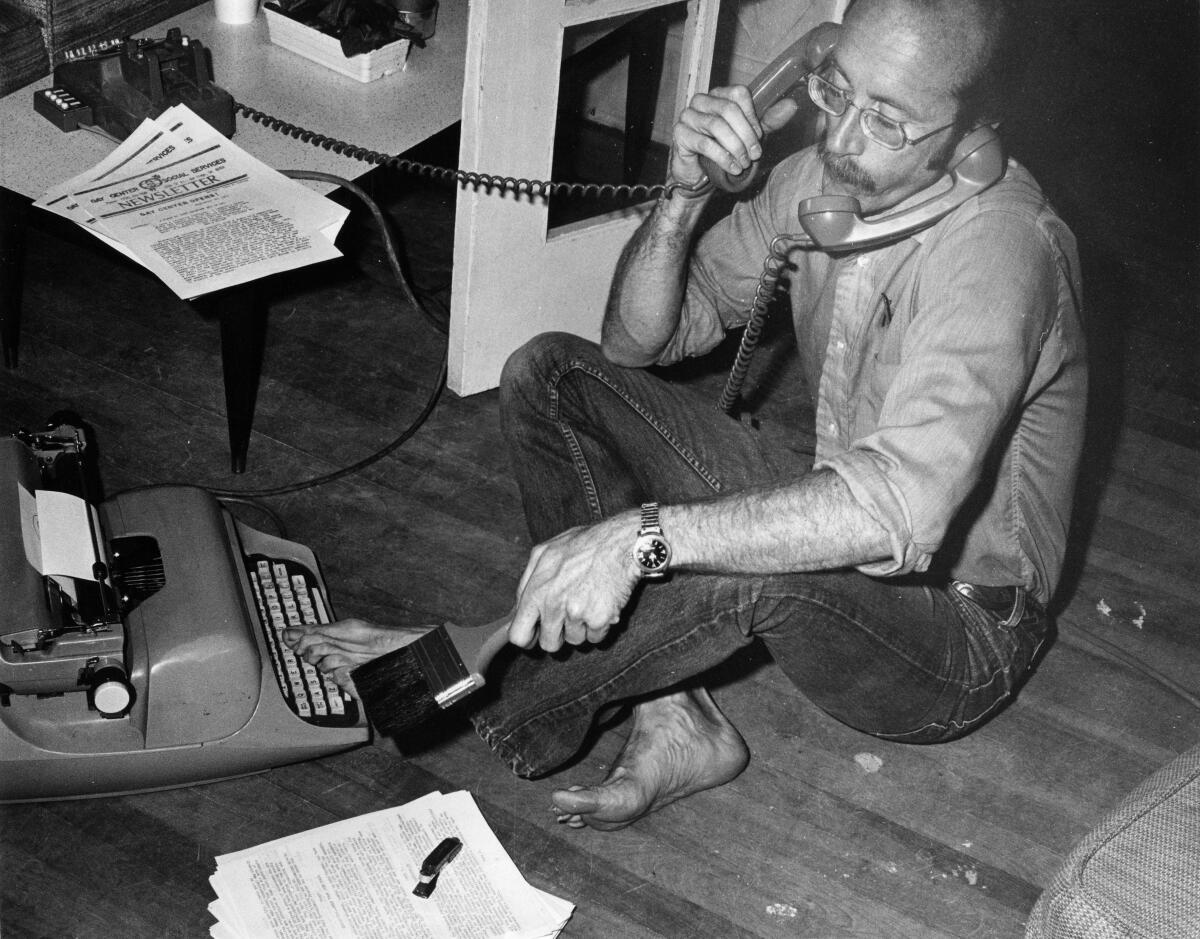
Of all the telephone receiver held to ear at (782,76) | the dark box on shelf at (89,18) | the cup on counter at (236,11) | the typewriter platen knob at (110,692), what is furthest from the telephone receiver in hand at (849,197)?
the dark box on shelf at (89,18)

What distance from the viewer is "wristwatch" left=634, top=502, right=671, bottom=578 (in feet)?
4.40

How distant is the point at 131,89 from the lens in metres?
1.93

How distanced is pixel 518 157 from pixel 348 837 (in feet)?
3.77

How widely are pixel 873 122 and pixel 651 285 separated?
413 millimetres

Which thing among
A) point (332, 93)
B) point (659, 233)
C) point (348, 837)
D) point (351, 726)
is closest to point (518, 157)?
point (332, 93)

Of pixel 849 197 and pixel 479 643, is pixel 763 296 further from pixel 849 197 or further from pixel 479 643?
pixel 479 643

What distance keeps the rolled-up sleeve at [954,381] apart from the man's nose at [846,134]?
158mm

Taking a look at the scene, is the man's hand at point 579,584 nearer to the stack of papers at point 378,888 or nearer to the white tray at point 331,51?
the stack of papers at point 378,888

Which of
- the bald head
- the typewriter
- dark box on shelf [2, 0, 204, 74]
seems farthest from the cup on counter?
the bald head

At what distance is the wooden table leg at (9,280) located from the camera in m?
2.18

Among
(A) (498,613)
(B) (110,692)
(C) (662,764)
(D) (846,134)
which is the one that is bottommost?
(A) (498,613)

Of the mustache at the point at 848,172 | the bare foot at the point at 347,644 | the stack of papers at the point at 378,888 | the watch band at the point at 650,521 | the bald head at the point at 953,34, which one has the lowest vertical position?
the stack of papers at the point at 378,888

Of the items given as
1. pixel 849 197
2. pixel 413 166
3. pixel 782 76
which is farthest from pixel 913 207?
pixel 413 166

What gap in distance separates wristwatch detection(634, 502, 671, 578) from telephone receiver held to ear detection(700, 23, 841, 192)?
19.8 inches
